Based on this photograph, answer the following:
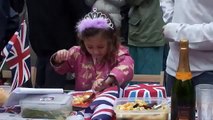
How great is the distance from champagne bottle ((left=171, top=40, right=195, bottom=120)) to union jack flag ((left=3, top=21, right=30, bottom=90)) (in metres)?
0.84

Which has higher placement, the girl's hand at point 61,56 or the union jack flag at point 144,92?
the girl's hand at point 61,56

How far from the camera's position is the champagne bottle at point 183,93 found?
1.72 meters

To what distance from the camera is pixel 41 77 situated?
383cm

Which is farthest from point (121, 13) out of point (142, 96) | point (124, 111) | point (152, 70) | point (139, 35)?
point (124, 111)

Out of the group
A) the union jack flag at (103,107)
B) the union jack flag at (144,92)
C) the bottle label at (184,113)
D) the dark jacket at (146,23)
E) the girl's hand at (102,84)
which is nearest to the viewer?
the bottle label at (184,113)

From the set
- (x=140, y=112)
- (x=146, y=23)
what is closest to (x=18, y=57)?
(x=140, y=112)

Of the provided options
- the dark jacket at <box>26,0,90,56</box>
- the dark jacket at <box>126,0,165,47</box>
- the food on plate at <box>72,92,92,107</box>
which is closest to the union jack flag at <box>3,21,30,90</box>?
the food on plate at <box>72,92,92,107</box>

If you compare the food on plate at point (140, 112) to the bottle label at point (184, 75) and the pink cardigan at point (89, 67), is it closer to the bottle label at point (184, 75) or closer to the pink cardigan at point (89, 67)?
the bottle label at point (184, 75)

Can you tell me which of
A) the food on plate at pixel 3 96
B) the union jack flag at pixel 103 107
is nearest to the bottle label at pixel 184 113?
the union jack flag at pixel 103 107

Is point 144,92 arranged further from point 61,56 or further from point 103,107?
point 61,56

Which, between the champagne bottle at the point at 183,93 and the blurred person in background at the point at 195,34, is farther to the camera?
the blurred person in background at the point at 195,34

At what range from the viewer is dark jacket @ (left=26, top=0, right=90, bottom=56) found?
3600 mm

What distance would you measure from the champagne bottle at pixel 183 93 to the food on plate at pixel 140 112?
Answer: 4 cm

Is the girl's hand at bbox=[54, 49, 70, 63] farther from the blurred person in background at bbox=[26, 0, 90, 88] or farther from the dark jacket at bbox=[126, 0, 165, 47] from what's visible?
the dark jacket at bbox=[126, 0, 165, 47]
